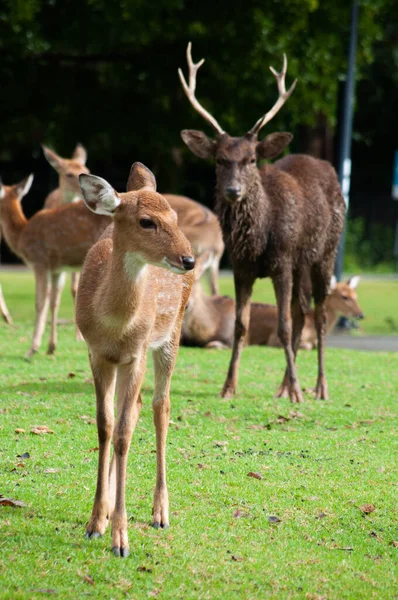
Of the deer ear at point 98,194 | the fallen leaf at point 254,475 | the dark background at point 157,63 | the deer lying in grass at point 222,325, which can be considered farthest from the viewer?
the dark background at point 157,63

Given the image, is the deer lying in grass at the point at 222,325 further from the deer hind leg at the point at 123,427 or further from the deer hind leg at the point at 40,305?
the deer hind leg at the point at 123,427

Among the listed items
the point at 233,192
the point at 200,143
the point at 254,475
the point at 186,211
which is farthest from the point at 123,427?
the point at 186,211

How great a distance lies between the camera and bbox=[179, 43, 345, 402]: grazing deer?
9320 mm

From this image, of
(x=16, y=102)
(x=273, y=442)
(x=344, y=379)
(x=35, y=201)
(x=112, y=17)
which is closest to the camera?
(x=273, y=442)

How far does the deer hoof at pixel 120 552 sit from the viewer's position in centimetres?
505

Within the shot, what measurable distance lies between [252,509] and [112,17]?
57.4 feet

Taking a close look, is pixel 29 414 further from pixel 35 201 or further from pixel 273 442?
pixel 35 201

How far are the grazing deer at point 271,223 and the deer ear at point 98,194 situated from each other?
3.88 meters

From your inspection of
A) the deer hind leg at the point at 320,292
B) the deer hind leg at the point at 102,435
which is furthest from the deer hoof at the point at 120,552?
the deer hind leg at the point at 320,292

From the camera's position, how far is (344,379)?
11109 millimetres

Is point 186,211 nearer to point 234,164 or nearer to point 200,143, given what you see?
point 200,143

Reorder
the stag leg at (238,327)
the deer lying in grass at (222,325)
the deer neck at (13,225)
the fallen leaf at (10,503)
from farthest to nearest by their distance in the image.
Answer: the deer lying in grass at (222,325) → the deer neck at (13,225) → the stag leg at (238,327) → the fallen leaf at (10,503)

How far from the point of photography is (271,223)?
949cm

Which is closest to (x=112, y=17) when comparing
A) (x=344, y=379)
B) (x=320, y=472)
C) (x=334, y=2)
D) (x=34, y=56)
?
(x=34, y=56)
